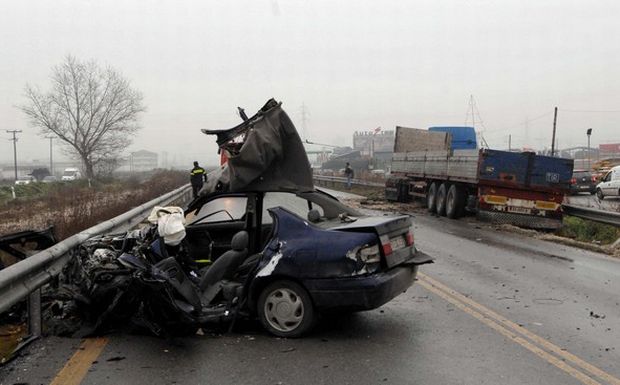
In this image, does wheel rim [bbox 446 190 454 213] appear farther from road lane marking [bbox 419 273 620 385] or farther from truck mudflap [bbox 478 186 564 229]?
road lane marking [bbox 419 273 620 385]

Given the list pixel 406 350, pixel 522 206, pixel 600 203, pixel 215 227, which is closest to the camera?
pixel 406 350

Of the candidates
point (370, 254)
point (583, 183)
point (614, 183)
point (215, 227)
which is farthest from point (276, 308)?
point (583, 183)

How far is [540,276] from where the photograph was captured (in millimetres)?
8758

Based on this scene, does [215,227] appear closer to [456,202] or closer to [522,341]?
[522,341]

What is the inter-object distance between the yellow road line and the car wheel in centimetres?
186

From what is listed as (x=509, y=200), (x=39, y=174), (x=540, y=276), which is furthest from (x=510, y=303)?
(x=39, y=174)

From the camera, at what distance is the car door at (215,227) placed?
6598 millimetres

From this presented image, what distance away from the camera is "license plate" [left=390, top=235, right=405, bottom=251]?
560 centimetres

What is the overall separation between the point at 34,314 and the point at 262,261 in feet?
7.10

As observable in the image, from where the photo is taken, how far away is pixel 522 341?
537cm

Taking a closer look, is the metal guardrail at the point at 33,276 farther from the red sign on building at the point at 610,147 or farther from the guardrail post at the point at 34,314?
the red sign on building at the point at 610,147

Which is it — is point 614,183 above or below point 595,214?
above

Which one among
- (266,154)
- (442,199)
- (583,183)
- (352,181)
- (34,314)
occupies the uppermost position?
(266,154)

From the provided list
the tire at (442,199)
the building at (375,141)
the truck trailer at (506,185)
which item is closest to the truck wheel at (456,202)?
the truck trailer at (506,185)
